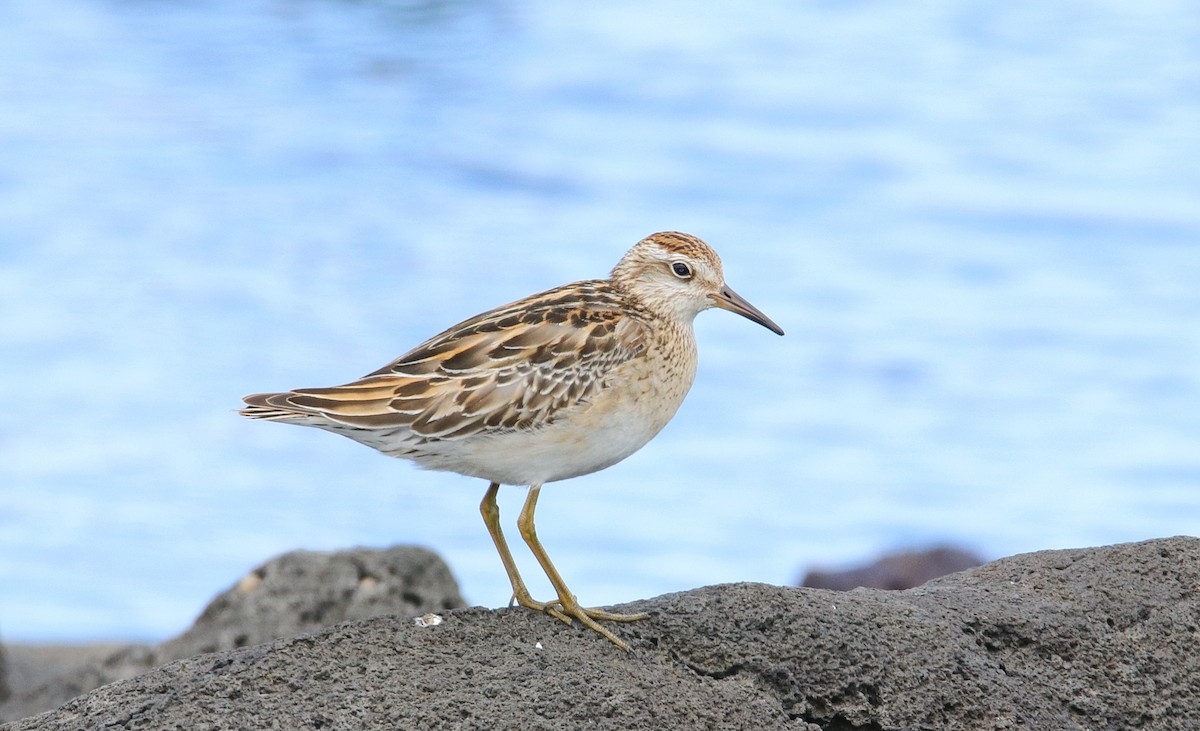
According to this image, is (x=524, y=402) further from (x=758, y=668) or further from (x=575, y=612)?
(x=758, y=668)

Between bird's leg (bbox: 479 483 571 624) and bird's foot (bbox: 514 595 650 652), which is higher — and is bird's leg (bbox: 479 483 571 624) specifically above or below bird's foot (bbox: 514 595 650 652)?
above

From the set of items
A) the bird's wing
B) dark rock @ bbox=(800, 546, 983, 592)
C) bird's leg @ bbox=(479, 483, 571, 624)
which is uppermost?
dark rock @ bbox=(800, 546, 983, 592)

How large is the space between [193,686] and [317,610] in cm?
322

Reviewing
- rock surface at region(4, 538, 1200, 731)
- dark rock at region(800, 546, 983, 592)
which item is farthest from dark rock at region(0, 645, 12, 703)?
dark rock at region(800, 546, 983, 592)

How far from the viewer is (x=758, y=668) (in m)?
5.88

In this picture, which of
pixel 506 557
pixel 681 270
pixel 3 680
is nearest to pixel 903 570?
pixel 681 270

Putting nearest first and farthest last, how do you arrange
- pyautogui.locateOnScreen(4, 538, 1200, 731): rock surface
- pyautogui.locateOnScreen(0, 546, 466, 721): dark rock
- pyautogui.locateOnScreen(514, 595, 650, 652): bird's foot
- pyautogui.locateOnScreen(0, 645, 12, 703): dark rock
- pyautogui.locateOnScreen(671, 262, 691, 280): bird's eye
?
pyautogui.locateOnScreen(4, 538, 1200, 731): rock surface → pyautogui.locateOnScreen(514, 595, 650, 652): bird's foot → pyautogui.locateOnScreen(671, 262, 691, 280): bird's eye → pyautogui.locateOnScreen(0, 546, 466, 721): dark rock → pyautogui.locateOnScreen(0, 645, 12, 703): dark rock

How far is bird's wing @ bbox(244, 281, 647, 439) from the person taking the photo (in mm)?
6223

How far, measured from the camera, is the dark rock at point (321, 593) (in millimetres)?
8586

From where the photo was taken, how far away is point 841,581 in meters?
12.4

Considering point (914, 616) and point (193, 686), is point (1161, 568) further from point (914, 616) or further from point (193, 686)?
point (193, 686)

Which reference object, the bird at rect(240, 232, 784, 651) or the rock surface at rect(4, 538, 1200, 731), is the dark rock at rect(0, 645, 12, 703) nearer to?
the bird at rect(240, 232, 784, 651)

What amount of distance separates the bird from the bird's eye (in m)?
0.32

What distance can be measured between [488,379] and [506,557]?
0.73m
